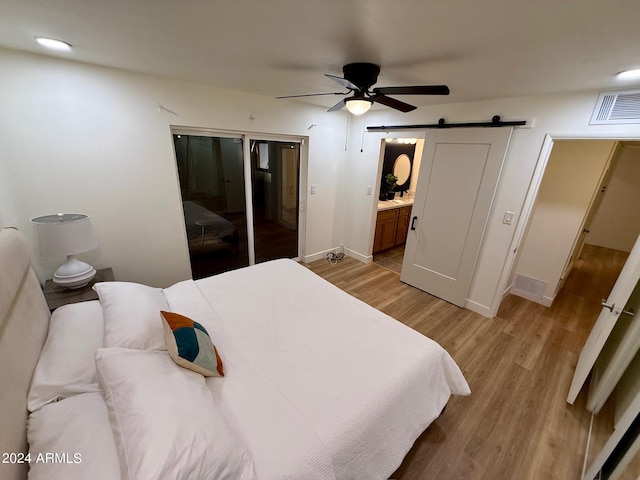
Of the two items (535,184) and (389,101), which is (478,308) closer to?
(535,184)

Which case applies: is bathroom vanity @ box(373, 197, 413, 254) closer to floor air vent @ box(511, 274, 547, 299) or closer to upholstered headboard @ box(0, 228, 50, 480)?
floor air vent @ box(511, 274, 547, 299)

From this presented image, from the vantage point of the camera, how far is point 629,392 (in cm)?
165

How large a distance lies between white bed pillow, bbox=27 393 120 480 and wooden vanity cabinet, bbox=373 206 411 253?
→ 151 inches

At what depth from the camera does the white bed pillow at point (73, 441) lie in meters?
0.81

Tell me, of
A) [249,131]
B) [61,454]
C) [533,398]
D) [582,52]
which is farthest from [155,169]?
[533,398]

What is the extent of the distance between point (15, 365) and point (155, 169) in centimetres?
197

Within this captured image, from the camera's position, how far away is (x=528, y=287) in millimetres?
3365

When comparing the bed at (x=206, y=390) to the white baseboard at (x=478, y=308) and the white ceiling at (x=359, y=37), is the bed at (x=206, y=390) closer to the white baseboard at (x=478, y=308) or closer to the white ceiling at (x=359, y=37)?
the white ceiling at (x=359, y=37)

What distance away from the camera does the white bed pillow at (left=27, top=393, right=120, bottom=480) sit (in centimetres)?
81

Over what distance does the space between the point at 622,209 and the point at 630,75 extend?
5394mm

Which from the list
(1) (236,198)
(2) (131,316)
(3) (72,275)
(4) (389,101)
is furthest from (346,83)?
(3) (72,275)

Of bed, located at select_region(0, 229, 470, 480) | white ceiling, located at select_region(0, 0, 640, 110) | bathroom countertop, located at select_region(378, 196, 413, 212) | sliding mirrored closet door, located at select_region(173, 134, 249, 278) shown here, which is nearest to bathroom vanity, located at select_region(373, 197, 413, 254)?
bathroom countertop, located at select_region(378, 196, 413, 212)

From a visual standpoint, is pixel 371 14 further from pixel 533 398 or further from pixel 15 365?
pixel 533 398

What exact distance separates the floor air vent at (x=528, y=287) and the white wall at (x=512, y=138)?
15.7 inches
